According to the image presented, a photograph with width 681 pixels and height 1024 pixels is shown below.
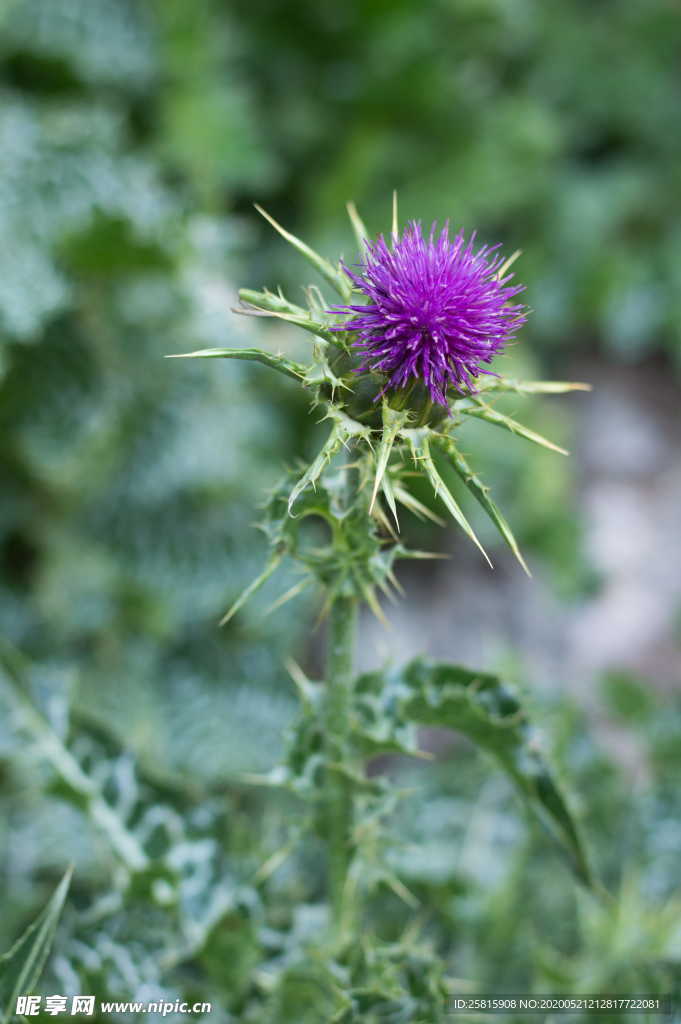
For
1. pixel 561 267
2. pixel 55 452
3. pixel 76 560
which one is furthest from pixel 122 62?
pixel 561 267

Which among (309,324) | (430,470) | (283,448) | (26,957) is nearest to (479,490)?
(430,470)

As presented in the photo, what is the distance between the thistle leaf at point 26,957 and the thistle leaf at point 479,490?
79 cm

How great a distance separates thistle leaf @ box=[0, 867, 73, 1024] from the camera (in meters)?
1.31

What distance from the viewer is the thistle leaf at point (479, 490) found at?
1.08 meters

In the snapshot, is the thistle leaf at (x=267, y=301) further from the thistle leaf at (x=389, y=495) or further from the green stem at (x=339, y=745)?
the green stem at (x=339, y=745)

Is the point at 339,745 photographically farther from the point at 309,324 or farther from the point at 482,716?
the point at 309,324

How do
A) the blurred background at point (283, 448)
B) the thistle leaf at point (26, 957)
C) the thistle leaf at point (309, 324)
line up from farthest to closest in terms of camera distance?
the blurred background at point (283, 448)
the thistle leaf at point (26, 957)
the thistle leaf at point (309, 324)

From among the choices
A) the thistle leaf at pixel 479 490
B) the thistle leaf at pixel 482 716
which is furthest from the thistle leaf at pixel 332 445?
the thistle leaf at pixel 482 716

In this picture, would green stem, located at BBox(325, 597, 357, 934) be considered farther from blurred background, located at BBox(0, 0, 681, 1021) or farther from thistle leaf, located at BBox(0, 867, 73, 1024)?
thistle leaf, located at BBox(0, 867, 73, 1024)

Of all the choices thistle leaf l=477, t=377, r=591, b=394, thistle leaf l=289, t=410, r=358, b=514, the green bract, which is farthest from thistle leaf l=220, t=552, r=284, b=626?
thistle leaf l=477, t=377, r=591, b=394

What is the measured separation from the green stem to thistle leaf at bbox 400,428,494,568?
398mm

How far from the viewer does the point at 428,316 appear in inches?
44.8

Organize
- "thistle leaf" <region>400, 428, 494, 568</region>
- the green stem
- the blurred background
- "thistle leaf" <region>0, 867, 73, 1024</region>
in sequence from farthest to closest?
the blurred background → the green stem → "thistle leaf" <region>0, 867, 73, 1024</region> → "thistle leaf" <region>400, 428, 494, 568</region>

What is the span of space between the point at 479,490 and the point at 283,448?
2.37 m
